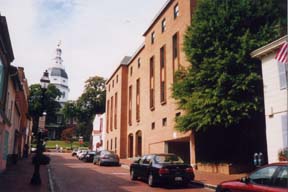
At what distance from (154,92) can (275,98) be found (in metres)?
17.1

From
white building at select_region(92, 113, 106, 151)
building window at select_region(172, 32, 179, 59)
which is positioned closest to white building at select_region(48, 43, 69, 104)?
white building at select_region(92, 113, 106, 151)

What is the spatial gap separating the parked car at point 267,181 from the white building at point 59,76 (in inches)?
4524

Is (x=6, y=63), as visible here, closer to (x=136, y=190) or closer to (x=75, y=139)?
(x=136, y=190)

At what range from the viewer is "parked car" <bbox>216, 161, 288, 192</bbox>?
7115mm

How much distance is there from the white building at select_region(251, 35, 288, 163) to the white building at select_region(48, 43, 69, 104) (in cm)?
10822

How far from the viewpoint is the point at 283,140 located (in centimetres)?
1522

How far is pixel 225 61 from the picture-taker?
19.0 m

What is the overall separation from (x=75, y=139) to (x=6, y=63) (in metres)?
68.6

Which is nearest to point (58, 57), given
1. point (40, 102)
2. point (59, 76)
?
point (59, 76)

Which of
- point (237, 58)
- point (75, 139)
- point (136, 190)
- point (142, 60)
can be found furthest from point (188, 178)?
point (75, 139)

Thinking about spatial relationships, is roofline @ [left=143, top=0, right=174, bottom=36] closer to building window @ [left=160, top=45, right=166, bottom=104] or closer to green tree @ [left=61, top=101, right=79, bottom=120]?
building window @ [left=160, top=45, right=166, bottom=104]

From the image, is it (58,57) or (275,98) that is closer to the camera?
(275,98)

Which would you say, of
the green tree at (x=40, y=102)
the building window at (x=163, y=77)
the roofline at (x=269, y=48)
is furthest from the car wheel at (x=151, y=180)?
the green tree at (x=40, y=102)

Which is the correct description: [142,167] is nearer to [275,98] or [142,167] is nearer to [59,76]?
[275,98]
